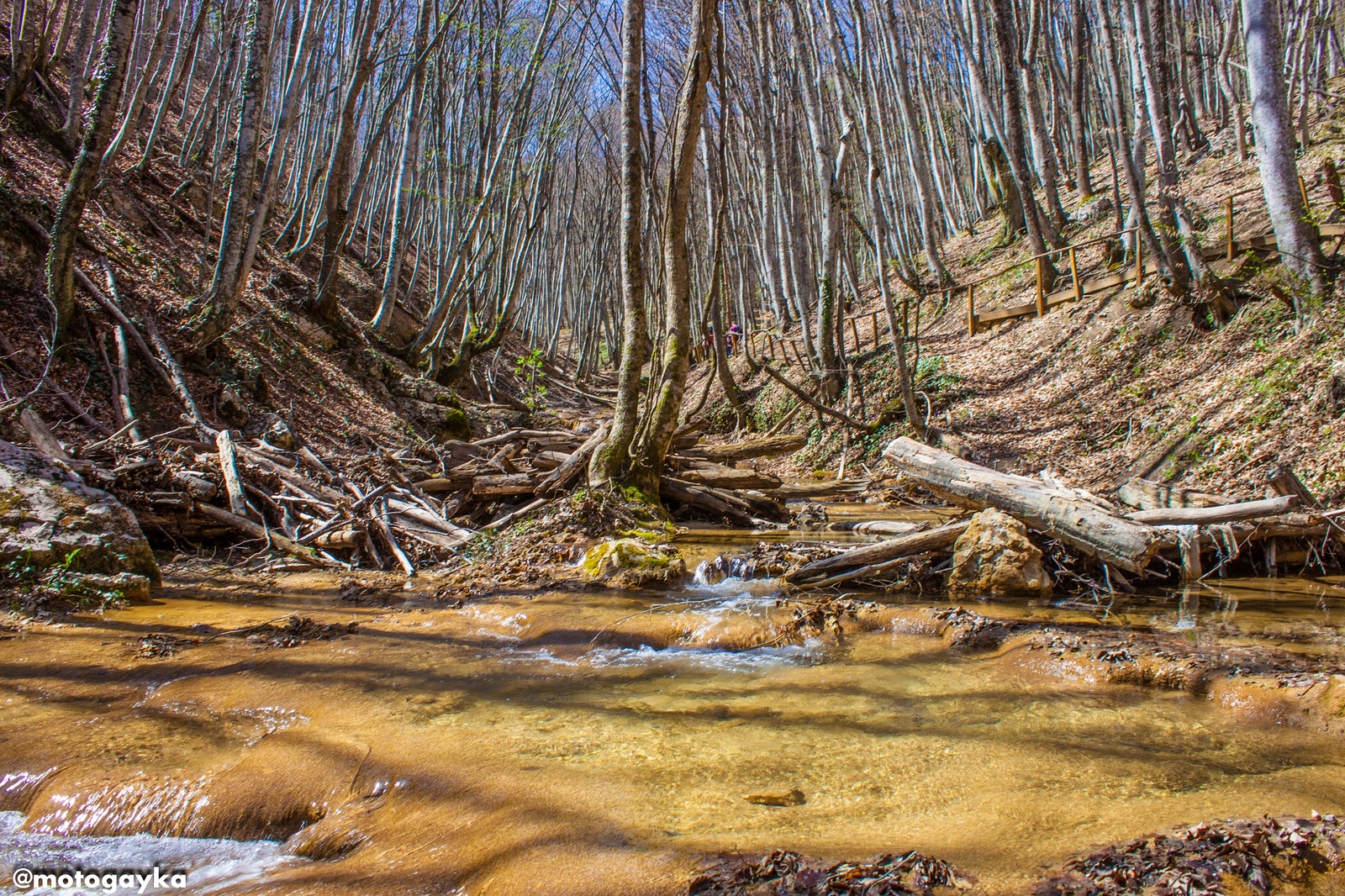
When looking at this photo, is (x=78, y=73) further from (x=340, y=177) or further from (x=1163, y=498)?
(x=1163, y=498)

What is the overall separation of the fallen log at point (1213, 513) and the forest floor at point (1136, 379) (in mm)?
517

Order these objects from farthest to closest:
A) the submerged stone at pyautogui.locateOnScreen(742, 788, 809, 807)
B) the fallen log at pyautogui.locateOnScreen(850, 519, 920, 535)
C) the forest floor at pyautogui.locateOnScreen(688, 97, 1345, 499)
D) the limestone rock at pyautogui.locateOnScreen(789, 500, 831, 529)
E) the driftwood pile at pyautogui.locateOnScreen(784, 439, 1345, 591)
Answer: the limestone rock at pyautogui.locateOnScreen(789, 500, 831, 529) → the fallen log at pyautogui.locateOnScreen(850, 519, 920, 535) → the forest floor at pyautogui.locateOnScreen(688, 97, 1345, 499) → the driftwood pile at pyautogui.locateOnScreen(784, 439, 1345, 591) → the submerged stone at pyautogui.locateOnScreen(742, 788, 809, 807)

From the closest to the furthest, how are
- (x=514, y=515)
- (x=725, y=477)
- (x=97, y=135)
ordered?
(x=97, y=135) → (x=514, y=515) → (x=725, y=477)

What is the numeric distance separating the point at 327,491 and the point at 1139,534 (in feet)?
23.3

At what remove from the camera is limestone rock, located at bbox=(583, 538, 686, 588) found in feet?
20.3

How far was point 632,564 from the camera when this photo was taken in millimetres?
6316

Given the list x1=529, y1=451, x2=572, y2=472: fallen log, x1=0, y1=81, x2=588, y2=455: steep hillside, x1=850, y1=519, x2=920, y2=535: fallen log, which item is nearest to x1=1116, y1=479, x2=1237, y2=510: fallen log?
x1=850, y1=519, x2=920, y2=535: fallen log

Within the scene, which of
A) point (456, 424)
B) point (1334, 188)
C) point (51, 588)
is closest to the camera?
point (51, 588)

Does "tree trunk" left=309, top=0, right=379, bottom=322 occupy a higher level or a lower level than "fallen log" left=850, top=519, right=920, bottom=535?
higher

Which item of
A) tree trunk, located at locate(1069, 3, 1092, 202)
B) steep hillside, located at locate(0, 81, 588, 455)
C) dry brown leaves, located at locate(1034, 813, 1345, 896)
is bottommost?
dry brown leaves, located at locate(1034, 813, 1345, 896)

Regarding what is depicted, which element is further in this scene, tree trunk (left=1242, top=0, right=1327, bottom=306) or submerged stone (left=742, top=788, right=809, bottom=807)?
tree trunk (left=1242, top=0, right=1327, bottom=306)

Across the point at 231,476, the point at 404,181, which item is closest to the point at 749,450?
the point at 231,476

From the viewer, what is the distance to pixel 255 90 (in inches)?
332

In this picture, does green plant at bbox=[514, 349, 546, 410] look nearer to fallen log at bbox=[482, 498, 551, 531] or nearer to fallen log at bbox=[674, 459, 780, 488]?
fallen log at bbox=[674, 459, 780, 488]
